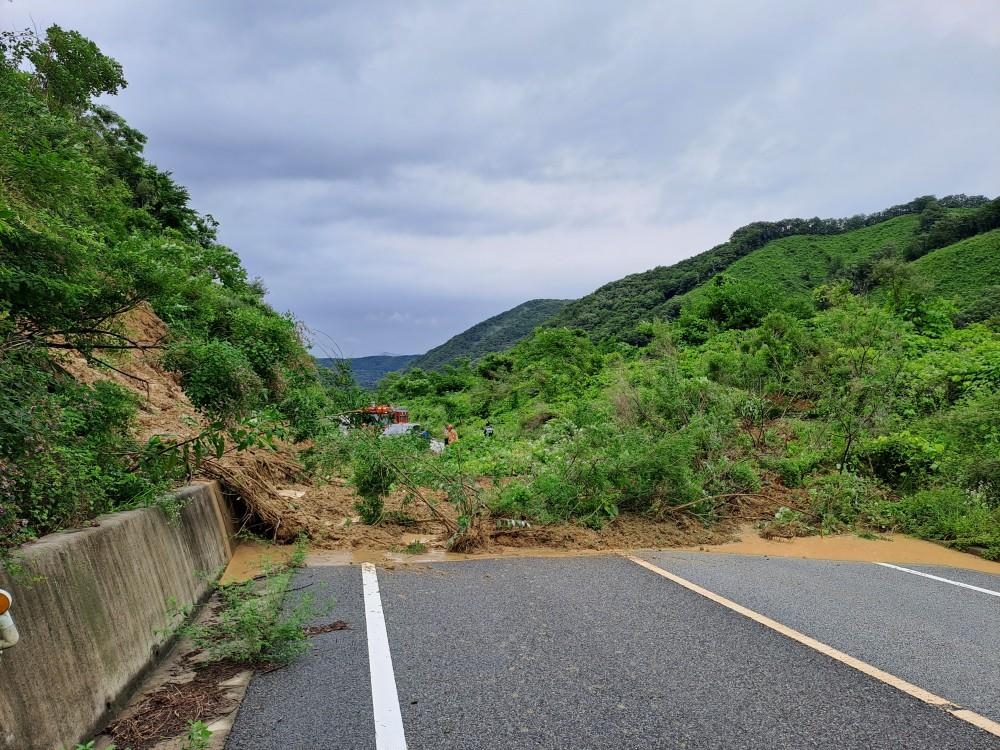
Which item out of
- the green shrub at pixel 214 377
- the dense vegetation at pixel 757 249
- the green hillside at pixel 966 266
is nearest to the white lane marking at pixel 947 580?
the green shrub at pixel 214 377

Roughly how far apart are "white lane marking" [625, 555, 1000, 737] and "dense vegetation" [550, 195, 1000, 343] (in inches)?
1733

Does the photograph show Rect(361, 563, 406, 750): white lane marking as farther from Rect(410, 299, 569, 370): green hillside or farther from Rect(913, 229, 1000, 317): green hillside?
Rect(410, 299, 569, 370): green hillside

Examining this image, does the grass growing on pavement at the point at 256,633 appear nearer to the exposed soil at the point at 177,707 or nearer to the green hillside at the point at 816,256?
the exposed soil at the point at 177,707

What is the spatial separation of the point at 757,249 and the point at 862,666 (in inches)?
2867

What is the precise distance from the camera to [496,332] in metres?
106

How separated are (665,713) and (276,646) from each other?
8.34ft

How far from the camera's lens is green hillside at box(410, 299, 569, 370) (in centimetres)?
9794

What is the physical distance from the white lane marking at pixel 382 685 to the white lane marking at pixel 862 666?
3.01 meters

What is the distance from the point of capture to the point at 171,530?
5.04 meters

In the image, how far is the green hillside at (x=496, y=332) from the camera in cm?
9794

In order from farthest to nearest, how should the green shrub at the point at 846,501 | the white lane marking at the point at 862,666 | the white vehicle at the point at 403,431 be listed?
the green shrub at the point at 846,501
the white vehicle at the point at 403,431
the white lane marking at the point at 862,666

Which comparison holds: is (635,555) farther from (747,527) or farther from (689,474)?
(747,527)

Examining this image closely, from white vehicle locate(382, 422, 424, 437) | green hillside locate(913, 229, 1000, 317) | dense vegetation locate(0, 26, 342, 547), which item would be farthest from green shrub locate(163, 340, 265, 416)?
green hillside locate(913, 229, 1000, 317)

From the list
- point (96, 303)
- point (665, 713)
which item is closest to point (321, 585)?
point (96, 303)
